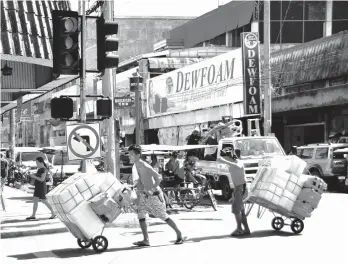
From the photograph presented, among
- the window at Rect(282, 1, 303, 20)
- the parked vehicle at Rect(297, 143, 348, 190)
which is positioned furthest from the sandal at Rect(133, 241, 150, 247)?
the window at Rect(282, 1, 303, 20)

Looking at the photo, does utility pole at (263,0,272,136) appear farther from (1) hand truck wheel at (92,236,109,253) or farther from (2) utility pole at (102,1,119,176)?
(1) hand truck wheel at (92,236,109,253)

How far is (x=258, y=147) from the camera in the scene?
68.8 feet

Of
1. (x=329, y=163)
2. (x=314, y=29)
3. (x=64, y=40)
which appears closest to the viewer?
(x=64, y=40)

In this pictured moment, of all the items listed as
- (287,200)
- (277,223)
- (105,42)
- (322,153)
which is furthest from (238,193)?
(322,153)

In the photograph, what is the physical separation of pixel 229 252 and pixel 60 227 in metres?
4.91

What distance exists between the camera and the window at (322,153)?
2502cm

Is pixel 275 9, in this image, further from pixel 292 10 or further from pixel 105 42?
pixel 105 42

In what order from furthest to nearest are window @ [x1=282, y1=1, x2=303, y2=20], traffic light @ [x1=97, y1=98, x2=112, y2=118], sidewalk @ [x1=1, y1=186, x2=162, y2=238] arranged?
window @ [x1=282, y1=1, x2=303, y2=20] → sidewalk @ [x1=1, y1=186, x2=162, y2=238] → traffic light @ [x1=97, y1=98, x2=112, y2=118]

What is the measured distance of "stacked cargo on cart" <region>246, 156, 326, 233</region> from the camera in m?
11.9

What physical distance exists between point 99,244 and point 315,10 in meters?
37.3

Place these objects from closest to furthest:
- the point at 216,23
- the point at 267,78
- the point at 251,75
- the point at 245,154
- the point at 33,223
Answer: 1. the point at 33,223
2. the point at 245,154
3. the point at 267,78
4. the point at 251,75
5. the point at 216,23

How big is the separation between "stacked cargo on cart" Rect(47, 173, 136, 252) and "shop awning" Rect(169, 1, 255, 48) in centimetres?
3625

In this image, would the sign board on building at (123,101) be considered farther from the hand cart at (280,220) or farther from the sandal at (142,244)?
the sandal at (142,244)

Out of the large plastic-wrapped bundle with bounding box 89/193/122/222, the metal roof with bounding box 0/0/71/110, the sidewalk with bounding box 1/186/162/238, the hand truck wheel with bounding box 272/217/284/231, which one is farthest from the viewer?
the metal roof with bounding box 0/0/71/110
